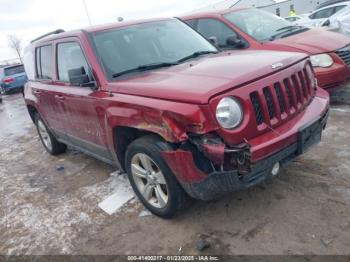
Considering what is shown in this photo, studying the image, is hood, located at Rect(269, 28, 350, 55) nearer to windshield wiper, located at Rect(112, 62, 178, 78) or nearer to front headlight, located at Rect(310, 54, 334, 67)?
front headlight, located at Rect(310, 54, 334, 67)

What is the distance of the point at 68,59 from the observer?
14.4 ft

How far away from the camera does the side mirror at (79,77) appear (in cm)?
368

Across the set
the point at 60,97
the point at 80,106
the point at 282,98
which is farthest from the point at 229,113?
the point at 60,97

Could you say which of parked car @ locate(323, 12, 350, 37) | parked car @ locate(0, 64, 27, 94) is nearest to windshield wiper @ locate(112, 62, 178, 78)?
parked car @ locate(323, 12, 350, 37)

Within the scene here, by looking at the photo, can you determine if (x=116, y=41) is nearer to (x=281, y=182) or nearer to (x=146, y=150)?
(x=146, y=150)

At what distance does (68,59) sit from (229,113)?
2.49 meters

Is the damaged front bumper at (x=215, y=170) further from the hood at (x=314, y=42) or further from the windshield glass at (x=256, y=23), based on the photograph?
the windshield glass at (x=256, y=23)

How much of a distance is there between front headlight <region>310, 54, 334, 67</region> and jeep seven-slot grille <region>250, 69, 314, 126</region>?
2.42 m

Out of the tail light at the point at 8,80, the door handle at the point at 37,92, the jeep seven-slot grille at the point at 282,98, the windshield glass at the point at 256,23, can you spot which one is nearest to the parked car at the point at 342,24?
the windshield glass at the point at 256,23

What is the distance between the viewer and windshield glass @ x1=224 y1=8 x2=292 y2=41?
6.23 meters

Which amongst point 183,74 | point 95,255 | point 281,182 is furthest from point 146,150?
point 281,182

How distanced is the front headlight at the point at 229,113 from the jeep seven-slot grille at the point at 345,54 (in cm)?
379

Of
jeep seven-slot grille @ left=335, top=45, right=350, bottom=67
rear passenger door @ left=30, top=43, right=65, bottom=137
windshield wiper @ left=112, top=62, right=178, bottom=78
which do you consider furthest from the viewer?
jeep seven-slot grille @ left=335, top=45, right=350, bottom=67

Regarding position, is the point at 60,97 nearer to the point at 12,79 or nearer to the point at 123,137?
the point at 123,137
